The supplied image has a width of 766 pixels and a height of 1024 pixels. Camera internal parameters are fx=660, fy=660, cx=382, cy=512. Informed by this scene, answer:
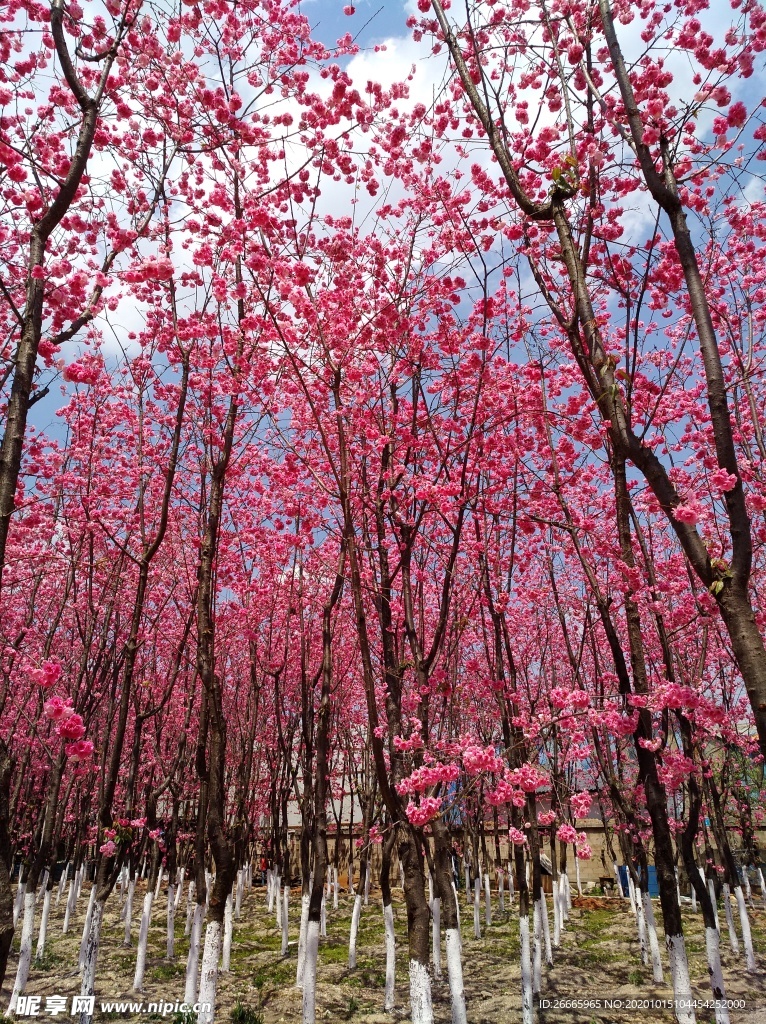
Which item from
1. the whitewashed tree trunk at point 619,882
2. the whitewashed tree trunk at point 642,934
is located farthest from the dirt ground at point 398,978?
the whitewashed tree trunk at point 619,882

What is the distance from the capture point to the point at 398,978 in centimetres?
1167

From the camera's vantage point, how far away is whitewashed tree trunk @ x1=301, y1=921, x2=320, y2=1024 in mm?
8188

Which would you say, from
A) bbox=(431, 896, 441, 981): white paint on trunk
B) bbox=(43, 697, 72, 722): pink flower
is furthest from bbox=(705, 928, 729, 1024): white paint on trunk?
bbox=(43, 697, 72, 722): pink flower

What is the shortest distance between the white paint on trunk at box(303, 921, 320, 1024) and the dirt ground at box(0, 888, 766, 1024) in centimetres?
Result: 117

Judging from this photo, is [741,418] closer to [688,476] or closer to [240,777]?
[688,476]

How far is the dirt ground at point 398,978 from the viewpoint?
30.8 ft

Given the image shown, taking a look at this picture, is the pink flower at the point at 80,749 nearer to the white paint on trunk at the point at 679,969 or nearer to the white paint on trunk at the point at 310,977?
the white paint on trunk at the point at 310,977

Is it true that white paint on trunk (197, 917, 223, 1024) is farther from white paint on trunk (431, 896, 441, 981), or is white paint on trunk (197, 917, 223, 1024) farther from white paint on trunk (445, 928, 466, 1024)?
white paint on trunk (431, 896, 441, 981)

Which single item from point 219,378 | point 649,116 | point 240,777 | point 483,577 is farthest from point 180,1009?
point 649,116

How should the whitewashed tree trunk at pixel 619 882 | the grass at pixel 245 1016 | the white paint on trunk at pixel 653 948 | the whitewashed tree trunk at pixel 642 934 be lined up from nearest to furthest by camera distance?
the grass at pixel 245 1016
the white paint on trunk at pixel 653 948
the whitewashed tree trunk at pixel 642 934
the whitewashed tree trunk at pixel 619 882

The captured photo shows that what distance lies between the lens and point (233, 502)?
507 inches

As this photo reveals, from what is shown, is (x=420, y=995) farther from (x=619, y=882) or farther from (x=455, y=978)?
(x=619, y=882)

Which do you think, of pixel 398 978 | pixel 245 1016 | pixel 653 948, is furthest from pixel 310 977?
pixel 653 948

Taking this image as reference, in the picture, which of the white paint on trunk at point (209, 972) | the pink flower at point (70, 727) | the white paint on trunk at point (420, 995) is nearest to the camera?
the pink flower at point (70, 727)
